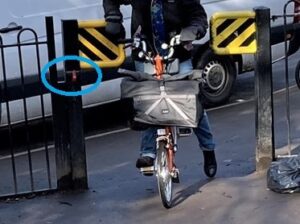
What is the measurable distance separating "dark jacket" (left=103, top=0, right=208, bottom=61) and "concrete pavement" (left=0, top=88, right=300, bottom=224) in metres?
1.10

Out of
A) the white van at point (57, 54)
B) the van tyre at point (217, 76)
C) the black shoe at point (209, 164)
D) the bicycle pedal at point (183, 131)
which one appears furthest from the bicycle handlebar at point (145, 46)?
the van tyre at point (217, 76)

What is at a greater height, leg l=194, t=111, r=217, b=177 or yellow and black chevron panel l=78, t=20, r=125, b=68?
yellow and black chevron panel l=78, t=20, r=125, b=68

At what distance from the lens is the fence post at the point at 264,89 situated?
6.48 metres

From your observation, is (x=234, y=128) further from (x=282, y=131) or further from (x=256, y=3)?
(x=256, y=3)

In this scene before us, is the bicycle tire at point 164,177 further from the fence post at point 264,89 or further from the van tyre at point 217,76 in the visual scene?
the van tyre at point 217,76

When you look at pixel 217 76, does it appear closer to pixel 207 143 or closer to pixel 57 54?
pixel 57 54

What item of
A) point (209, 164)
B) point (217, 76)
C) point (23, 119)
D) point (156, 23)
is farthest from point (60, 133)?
point (217, 76)

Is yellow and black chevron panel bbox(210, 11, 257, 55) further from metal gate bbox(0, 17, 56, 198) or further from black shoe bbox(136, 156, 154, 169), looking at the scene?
metal gate bbox(0, 17, 56, 198)

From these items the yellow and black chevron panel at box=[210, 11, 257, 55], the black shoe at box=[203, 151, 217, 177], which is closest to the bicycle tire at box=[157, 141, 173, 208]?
the black shoe at box=[203, 151, 217, 177]

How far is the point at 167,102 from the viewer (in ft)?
18.9

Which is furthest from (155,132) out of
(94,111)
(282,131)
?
(94,111)

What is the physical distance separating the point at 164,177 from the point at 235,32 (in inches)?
59.4

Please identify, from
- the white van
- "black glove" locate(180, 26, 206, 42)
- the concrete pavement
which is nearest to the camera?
the concrete pavement

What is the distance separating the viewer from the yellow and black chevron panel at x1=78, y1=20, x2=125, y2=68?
6391 mm
